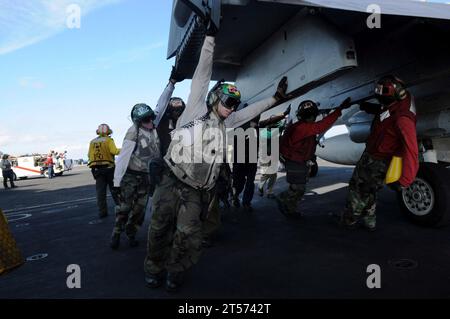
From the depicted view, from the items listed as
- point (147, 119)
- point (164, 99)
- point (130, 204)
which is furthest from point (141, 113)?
point (130, 204)

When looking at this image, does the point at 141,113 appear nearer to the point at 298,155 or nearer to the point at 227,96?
the point at 227,96

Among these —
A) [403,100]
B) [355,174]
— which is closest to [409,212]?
[355,174]

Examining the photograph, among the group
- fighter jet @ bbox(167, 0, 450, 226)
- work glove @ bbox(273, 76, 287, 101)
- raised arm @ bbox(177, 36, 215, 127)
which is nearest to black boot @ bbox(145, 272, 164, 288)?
raised arm @ bbox(177, 36, 215, 127)

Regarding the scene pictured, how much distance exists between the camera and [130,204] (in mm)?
4078

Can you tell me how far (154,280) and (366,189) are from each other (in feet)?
9.42

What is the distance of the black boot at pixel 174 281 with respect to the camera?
2.74m

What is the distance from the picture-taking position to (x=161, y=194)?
115 inches

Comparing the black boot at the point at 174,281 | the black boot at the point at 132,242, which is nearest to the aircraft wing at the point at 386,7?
the black boot at the point at 174,281

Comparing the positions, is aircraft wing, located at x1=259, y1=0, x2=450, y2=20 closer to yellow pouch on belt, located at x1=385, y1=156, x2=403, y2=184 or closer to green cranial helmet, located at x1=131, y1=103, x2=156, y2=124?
yellow pouch on belt, located at x1=385, y1=156, x2=403, y2=184

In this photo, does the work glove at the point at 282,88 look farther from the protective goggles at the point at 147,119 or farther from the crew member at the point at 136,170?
the protective goggles at the point at 147,119

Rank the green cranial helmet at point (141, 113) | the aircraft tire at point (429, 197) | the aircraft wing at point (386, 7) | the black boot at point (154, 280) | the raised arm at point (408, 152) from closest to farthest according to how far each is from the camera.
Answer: the aircraft wing at point (386, 7) → the black boot at point (154, 280) → the raised arm at point (408, 152) → the aircraft tire at point (429, 197) → the green cranial helmet at point (141, 113)

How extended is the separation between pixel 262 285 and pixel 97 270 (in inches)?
71.9

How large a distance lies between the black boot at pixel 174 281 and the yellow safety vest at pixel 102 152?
12.3 feet

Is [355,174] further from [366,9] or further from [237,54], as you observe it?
[237,54]
